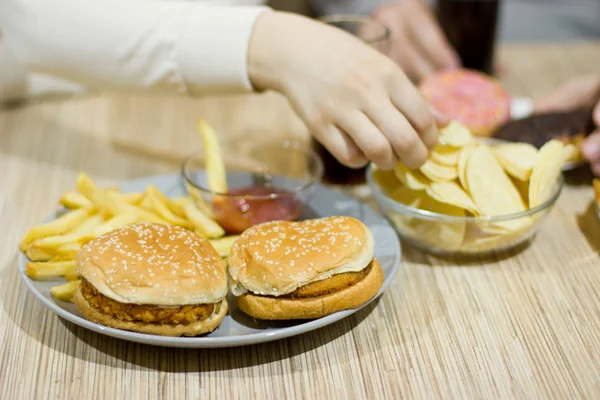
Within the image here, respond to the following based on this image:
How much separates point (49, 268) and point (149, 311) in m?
0.26

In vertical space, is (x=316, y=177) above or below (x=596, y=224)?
above

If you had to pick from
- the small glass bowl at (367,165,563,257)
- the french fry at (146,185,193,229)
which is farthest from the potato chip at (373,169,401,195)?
the french fry at (146,185,193,229)

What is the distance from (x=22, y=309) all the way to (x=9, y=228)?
1.02ft

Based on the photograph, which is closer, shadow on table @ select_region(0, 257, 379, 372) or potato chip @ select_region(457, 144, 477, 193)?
shadow on table @ select_region(0, 257, 379, 372)

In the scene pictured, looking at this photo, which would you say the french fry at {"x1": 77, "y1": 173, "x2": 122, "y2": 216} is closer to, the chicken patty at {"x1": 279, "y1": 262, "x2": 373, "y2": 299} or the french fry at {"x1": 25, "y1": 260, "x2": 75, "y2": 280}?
the french fry at {"x1": 25, "y1": 260, "x2": 75, "y2": 280}

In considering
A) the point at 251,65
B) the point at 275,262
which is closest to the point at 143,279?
the point at 275,262

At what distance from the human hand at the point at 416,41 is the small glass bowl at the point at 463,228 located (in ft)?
3.14

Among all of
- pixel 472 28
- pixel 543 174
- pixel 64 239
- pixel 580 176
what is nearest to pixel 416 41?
pixel 472 28

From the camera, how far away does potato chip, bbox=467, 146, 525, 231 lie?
4.16 ft

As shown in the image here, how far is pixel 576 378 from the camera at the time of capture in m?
1.07

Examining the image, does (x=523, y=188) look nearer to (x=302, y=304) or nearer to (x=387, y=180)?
(x=387, y=180)

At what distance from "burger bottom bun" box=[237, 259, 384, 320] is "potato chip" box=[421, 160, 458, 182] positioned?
0.31m

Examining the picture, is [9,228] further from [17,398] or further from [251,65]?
[251,65]

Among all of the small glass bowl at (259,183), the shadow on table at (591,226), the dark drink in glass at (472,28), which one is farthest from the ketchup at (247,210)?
the dark drink in glass at (472,28)
